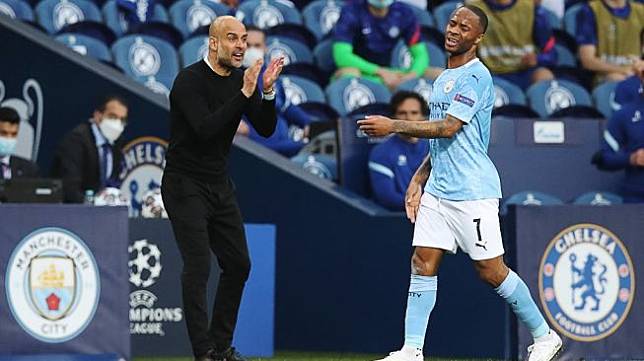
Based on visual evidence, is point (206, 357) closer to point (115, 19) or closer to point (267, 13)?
point (115, 19)

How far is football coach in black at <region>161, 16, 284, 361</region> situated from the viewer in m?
8.57

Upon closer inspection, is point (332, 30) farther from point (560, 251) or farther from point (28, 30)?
point (560, 251)

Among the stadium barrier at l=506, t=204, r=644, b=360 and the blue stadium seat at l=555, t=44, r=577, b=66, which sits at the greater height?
the blue stadium seat at l=555, t=44, r=577, b=66

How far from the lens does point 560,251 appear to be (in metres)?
9.53

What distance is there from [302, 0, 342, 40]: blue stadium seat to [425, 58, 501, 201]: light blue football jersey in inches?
251

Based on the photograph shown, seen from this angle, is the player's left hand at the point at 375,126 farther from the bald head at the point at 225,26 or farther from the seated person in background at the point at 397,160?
the seated person in background at the point at 397,160

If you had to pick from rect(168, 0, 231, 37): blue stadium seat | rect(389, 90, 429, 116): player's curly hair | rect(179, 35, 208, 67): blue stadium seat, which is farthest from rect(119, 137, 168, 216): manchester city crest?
rect(168, 0, 231, 37): blue stadium seat

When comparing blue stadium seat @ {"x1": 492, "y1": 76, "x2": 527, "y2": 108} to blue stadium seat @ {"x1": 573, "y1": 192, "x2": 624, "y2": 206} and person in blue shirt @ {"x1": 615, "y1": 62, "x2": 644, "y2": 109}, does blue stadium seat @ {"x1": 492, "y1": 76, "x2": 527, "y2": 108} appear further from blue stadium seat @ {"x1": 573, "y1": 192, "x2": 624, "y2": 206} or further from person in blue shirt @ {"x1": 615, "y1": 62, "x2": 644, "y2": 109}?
blue stadium seat @ {"x1": 573, "y1": 192, "x2": 624, "y2": 206}

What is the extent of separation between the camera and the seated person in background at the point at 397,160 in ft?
36.8

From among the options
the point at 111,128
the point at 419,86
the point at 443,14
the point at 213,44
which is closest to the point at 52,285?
the point at 213,44

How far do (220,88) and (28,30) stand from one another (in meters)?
3.65

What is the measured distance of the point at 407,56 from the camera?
13.9 meters

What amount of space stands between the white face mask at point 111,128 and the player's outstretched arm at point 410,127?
3642 millimetres

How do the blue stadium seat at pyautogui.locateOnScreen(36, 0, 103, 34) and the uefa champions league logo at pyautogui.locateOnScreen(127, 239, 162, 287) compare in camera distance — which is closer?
the uefa champions league logo at pyautogui.locateOnScreen(127, 239, 162, 287)
